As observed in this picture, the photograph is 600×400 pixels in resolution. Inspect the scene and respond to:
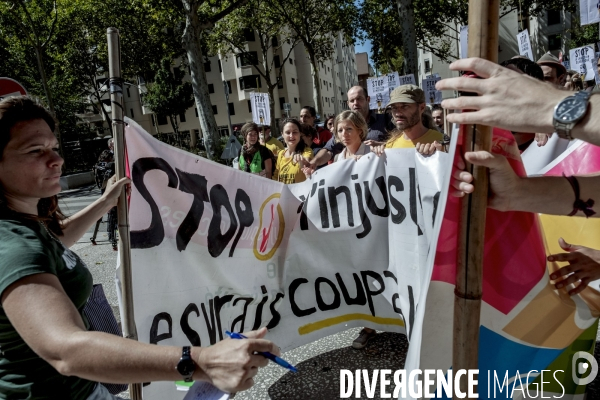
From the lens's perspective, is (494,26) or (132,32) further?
(132,32)

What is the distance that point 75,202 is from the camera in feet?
46.2

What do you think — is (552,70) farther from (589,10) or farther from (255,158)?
(589,10)

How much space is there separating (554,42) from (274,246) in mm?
47718

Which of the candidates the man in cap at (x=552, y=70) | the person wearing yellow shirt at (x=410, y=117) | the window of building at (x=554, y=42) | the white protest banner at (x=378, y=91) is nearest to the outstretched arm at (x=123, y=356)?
the person wearing yellow shirt at (x=410, y=117)

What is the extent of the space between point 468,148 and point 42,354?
1334 millimetres

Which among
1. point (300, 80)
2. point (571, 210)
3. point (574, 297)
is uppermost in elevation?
point (300, 80)

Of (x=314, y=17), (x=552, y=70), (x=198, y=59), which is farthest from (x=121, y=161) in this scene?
(x=314, y=17)

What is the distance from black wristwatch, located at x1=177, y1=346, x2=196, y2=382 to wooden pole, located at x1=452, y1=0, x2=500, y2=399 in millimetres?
902

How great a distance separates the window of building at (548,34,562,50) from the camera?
132 feet

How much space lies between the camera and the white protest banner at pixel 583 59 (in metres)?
10.4

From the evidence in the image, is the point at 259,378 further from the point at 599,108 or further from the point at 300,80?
the point at 300,80

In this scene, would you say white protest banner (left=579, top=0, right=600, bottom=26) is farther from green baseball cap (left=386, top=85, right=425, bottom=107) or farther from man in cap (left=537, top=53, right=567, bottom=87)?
green baseball cap (left=386, top=85, right=425, bottom=107)

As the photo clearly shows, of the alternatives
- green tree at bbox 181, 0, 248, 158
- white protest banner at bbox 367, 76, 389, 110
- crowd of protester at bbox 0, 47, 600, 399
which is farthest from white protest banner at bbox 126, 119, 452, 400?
green tree at bbox 181, 0, 248, 158

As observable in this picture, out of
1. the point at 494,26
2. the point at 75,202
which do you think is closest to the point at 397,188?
the point at 494,26
